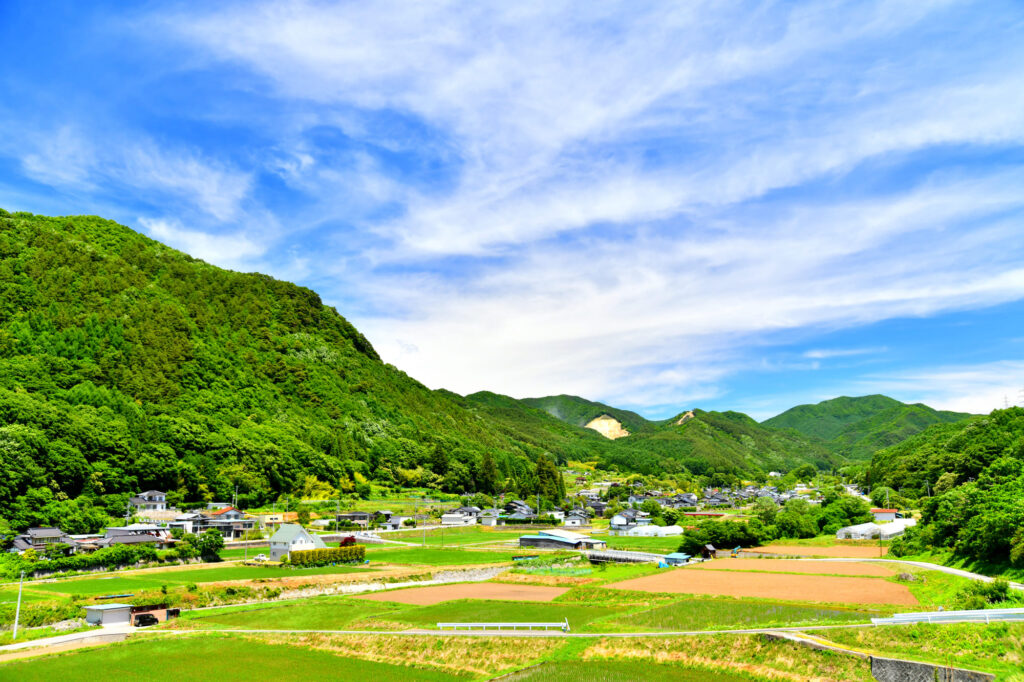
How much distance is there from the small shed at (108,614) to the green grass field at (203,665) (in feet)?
16.3

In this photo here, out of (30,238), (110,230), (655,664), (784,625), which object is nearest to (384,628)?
(655,664)

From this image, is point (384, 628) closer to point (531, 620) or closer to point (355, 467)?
point (531, 620)

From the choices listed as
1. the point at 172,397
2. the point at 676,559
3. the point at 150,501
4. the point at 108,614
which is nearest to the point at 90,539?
the point at 150,501

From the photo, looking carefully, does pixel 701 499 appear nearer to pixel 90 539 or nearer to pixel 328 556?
pixel 328 556

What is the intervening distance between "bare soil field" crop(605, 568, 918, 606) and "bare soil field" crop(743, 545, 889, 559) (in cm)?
1476

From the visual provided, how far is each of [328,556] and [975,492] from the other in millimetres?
54039

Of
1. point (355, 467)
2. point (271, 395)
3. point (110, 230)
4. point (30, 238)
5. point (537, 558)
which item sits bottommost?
point (537, 558)

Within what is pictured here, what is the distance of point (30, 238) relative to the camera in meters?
132

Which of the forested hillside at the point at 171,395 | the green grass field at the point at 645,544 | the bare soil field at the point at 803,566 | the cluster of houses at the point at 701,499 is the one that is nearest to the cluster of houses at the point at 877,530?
the bare soil field at the point at 803,566

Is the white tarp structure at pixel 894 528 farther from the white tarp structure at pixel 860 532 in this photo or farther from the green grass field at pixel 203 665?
the green grass field at pixel 203 665

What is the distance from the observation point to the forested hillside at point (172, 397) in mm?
76562

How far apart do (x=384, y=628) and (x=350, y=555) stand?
2714 centimetres

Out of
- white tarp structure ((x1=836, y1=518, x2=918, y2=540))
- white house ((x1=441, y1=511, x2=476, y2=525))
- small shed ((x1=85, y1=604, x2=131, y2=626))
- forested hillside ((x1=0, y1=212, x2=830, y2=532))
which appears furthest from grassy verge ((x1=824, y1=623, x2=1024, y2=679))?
white house ((x1=441, y1=511, x2=476, y2=525))

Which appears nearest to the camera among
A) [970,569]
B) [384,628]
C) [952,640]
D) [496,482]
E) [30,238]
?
[952,640]
